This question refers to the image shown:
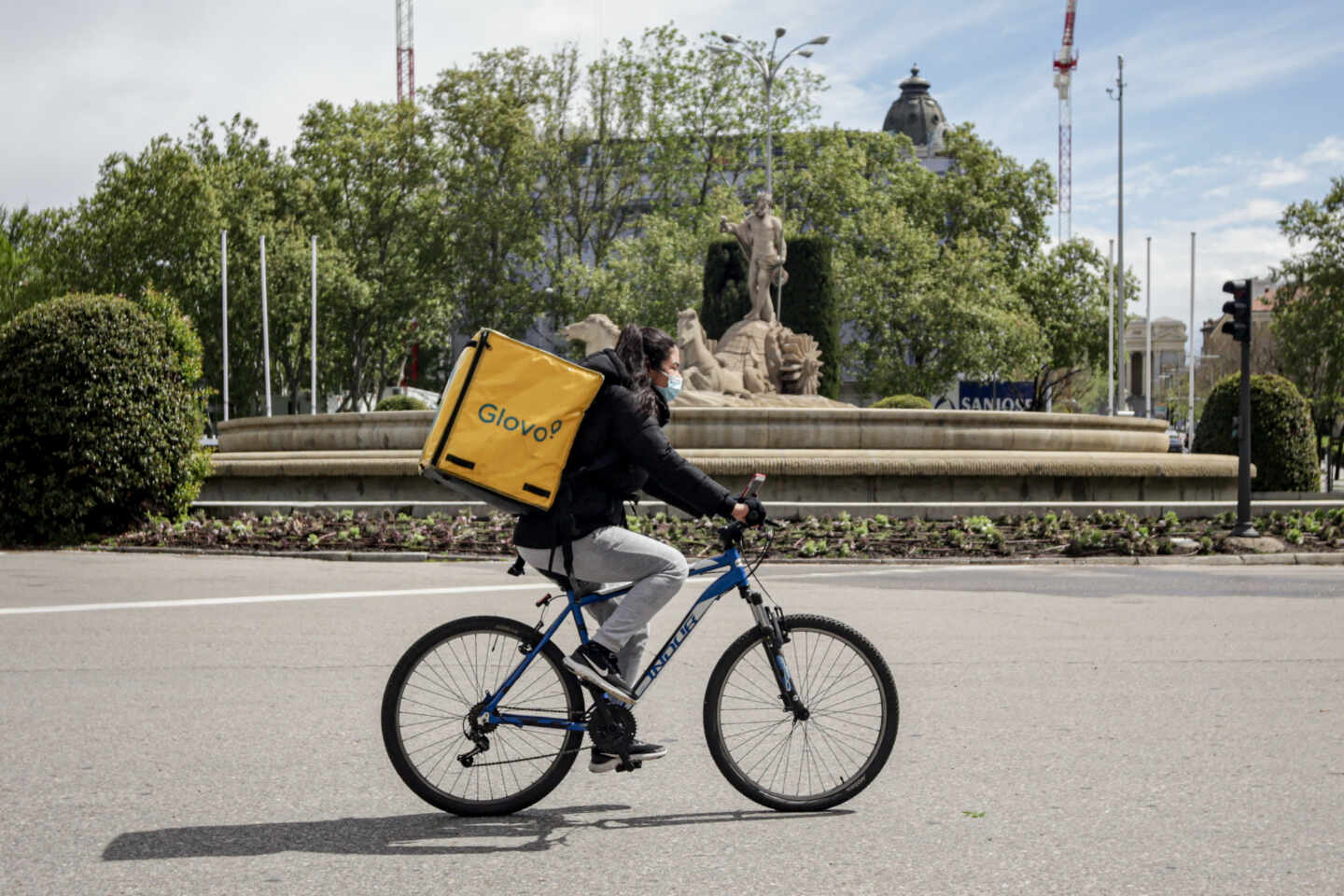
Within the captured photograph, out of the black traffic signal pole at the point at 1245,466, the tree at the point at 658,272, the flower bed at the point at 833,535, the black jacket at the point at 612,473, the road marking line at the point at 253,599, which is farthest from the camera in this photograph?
the tree at the point at 658,272

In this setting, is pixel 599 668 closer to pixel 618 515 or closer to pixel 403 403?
pixel 618 515

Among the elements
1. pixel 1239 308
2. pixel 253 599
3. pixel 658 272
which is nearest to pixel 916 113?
pixel 658 272

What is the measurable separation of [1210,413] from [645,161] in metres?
29.8

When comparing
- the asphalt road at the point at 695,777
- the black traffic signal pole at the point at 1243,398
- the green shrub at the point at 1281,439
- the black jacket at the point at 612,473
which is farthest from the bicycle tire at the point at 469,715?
the green shrub at the point at 1281,439

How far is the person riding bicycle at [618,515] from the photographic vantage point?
477 cm

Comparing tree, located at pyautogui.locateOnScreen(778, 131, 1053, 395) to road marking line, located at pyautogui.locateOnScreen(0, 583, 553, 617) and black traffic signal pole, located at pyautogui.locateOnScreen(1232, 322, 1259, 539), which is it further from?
road marking line, located at pyautogui.locateOnScreen(0, 583, 553, 617)

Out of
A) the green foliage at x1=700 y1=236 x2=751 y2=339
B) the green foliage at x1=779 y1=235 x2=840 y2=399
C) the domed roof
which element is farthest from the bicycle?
the domed roof

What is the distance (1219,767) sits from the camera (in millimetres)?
5523

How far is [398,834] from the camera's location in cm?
461

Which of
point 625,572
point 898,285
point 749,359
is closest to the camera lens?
point 625,572

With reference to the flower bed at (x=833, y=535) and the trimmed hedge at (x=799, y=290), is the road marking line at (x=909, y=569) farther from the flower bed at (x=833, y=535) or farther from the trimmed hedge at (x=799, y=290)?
the trimmed hedge at (x=799, y=290)

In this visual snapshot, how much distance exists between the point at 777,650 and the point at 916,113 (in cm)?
12653

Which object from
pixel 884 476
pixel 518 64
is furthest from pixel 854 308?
pixel 884 476

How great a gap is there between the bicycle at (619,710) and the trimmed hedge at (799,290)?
31.7 meters
